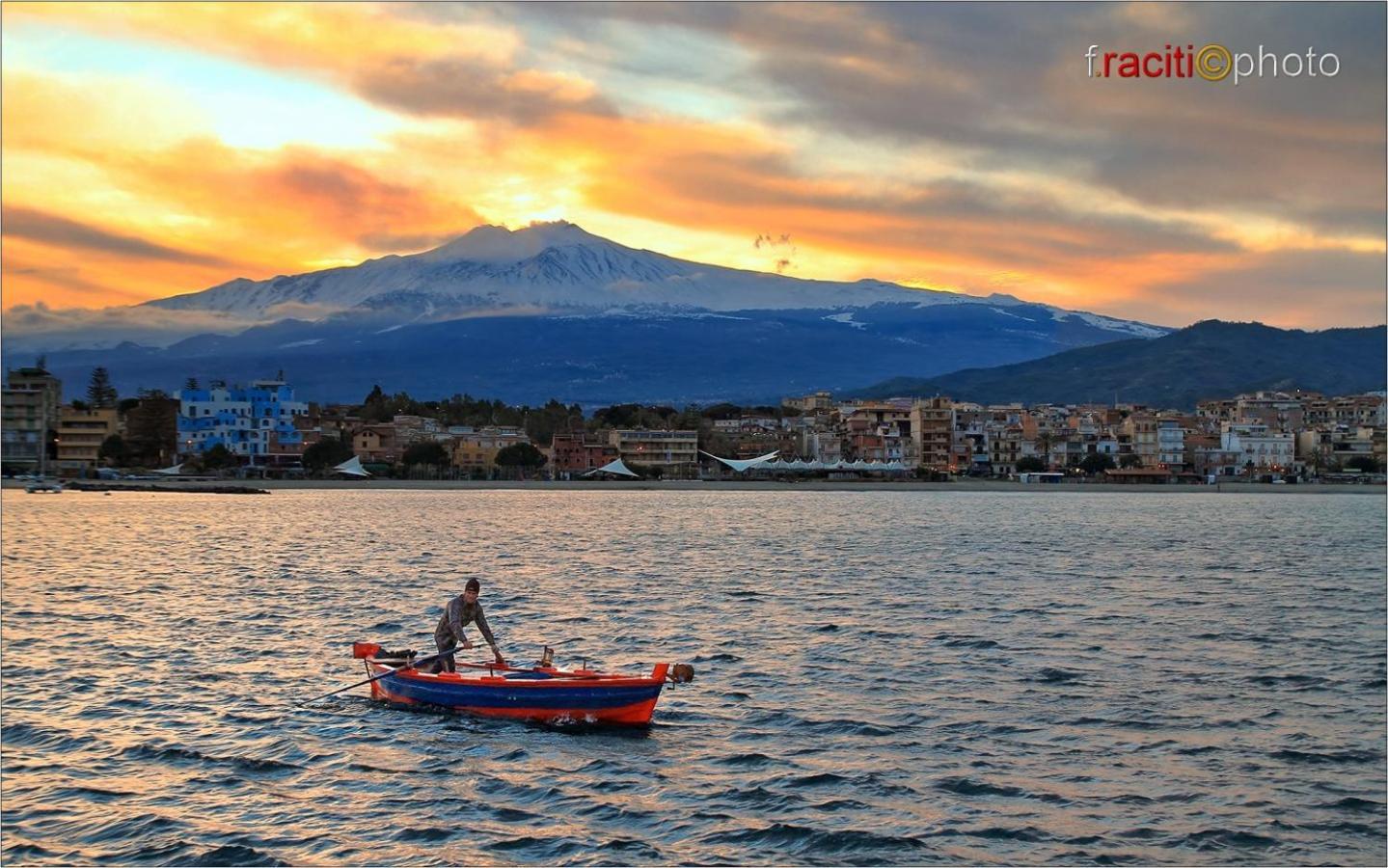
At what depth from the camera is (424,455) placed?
141m

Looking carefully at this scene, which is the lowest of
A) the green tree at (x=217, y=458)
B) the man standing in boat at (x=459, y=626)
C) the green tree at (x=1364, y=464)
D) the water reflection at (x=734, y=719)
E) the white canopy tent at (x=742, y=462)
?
the water reflection at (x=734, y=719)

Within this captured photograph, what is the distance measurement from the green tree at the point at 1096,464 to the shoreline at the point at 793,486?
6916mm

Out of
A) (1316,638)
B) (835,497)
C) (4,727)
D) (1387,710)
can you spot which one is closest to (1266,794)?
(1387,710)

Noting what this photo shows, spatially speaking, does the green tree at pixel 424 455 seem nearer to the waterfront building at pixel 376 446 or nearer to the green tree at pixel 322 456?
→ the waterfront building at pixel 376 446

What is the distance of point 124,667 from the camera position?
27344 millimetres

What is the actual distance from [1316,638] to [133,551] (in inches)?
1739

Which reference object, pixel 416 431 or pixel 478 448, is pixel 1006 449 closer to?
pixel 478 448

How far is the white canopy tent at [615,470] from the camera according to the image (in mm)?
142000

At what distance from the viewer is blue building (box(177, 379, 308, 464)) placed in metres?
146

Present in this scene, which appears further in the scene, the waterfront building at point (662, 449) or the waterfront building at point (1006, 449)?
the waterfront building at point (1006, 449)

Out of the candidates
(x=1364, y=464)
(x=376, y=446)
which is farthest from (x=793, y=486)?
(x=1364, y=464)

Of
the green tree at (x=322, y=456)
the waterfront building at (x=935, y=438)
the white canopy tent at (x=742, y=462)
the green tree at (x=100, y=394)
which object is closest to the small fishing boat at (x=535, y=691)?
the green tree at (x=322, y=456)

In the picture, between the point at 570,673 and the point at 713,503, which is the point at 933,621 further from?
the point at 713,503

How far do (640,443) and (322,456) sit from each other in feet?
107
